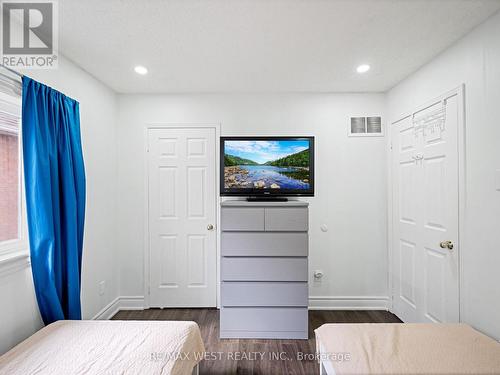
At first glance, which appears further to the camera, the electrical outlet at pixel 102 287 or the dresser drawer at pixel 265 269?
the electrical outlet at pixel 102 287

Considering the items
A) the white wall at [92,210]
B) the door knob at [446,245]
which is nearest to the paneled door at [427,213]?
the door knob at [446,245]

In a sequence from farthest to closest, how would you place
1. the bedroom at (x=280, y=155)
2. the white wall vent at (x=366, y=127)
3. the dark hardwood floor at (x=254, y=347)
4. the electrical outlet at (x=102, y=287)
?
the white wall vent at (x=366, y=127) → the electrical outlet at (x=102, y=287) → the dark hardwood floor at (x=254, y=347) → the bedroom at (x=280, y=155)

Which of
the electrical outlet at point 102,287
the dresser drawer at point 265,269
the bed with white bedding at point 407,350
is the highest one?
the dresser drawer at point 265,269

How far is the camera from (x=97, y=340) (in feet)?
5.47

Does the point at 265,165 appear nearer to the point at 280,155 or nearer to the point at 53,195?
the point at 280,155

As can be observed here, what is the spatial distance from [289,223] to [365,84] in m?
1.72

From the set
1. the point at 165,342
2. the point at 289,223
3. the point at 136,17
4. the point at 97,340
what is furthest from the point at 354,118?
the point at 97,340

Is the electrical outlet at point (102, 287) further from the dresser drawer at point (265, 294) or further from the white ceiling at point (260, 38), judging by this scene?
the white ceiling at point (260, 38)

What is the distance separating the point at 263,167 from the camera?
2881 millimetres

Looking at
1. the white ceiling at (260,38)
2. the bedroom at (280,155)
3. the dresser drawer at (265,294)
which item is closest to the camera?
the white ceiling at (260,38)

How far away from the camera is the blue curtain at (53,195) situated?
6.15 feet

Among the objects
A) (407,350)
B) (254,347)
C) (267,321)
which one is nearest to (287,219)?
(267,321)

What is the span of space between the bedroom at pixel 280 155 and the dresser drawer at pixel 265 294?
29 millimetres

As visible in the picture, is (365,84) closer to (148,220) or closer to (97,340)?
(148,220)
